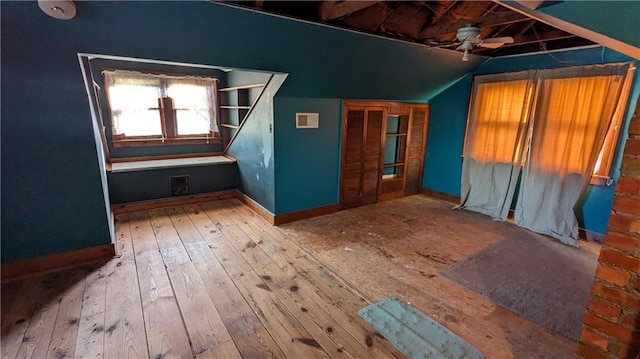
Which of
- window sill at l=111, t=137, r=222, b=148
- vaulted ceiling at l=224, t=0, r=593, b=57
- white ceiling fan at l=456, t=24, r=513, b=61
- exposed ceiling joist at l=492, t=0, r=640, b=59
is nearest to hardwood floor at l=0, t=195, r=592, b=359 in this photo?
window sill at l=111, t=137, r=222, b=148

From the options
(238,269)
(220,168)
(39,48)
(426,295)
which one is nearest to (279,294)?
(238,269)

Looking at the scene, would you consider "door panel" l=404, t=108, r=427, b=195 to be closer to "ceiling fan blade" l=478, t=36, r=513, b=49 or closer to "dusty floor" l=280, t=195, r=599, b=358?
"dusty floor" l=280, t=195, r=599, b=358

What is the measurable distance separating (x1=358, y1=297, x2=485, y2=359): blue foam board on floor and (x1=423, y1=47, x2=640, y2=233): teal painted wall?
282cm

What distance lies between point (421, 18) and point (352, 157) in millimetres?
1932

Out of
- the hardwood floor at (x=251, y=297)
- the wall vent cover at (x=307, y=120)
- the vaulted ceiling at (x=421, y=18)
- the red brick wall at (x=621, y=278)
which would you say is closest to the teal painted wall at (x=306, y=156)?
the wall vent cover at (x=307, y=120)

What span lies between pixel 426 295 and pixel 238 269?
166cm

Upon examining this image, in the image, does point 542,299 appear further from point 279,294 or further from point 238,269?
point 238,269

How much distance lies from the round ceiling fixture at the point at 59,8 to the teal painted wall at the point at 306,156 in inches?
76.2

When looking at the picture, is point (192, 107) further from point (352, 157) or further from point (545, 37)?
point (545, 37)

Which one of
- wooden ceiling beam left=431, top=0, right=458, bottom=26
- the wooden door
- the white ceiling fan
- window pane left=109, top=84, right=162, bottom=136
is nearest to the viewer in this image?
the white ceiling fan

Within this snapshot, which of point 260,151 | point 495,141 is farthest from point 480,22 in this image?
point 260,151

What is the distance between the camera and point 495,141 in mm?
4176

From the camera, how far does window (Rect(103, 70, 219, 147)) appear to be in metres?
4.36

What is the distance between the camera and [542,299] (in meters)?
2.42
